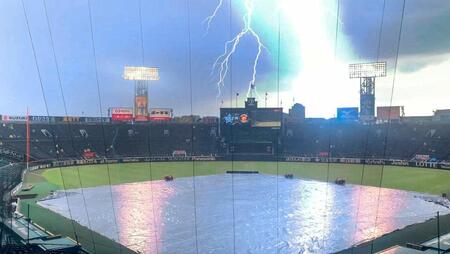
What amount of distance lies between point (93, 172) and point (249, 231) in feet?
79.2

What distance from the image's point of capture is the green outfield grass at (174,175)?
17.2 metres

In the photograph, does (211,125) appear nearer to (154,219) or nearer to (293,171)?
(293,171)

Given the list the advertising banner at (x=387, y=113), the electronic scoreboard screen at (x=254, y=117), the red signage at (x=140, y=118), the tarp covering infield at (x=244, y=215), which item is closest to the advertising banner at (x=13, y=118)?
the red signage at (x=140, y=118)

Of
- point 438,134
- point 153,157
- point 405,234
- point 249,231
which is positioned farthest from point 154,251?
point 438,134

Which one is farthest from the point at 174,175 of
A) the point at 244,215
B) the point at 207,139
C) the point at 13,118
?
the point at 13,118

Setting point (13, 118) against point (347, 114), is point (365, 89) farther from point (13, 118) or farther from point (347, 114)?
point (13, 118)

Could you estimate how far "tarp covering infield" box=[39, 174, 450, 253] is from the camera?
1397 centimetres

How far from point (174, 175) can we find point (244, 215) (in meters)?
17.2

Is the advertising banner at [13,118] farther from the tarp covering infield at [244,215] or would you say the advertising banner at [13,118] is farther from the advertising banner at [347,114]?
the advertising banner at [347,114]

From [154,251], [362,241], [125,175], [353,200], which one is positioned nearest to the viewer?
[154,251]

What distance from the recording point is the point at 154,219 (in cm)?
1750

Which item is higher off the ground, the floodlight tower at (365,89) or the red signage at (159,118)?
the floodlight tower at (365,89)

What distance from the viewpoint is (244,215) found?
1852 cm

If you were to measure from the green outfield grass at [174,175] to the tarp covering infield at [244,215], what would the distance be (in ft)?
3.72
